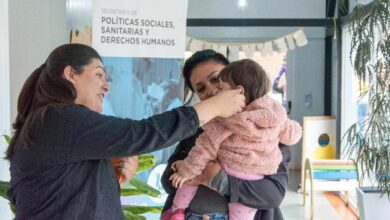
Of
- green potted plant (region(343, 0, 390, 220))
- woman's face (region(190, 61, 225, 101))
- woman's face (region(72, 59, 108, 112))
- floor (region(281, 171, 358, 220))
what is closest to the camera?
woman's face (region(72, 59, 108, 112))

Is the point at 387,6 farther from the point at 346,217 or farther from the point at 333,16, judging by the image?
the point at 333,16

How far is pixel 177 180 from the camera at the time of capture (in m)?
1.25

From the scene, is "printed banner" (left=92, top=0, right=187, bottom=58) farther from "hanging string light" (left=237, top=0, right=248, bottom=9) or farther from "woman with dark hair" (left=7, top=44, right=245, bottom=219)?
"hanging string light" (left=237, top=0, right=248, bottom=9)

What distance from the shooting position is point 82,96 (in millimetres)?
1088

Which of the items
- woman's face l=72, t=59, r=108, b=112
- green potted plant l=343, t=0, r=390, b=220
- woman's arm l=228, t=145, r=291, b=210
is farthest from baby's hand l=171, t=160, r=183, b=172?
green potted plant l=343, t=0, r=390, b=220

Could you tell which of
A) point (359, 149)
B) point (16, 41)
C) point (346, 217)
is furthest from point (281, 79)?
point (16, 41)

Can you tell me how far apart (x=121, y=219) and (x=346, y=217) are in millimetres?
4315

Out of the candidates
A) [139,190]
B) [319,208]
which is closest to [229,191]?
[139,190]

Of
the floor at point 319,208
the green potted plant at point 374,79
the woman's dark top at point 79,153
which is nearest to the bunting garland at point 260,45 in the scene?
the floor at point 319,208

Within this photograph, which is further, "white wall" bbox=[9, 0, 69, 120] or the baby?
"white wall" bbox=[9, 0, 69, 120]

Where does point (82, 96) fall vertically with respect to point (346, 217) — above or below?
above

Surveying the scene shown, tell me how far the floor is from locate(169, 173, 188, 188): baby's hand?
3745 mm

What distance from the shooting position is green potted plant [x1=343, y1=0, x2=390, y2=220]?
111 inches

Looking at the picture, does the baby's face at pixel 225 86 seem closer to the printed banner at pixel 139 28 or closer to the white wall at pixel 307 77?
the printed banner at pixel 139 28
